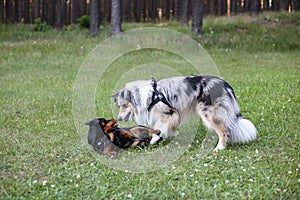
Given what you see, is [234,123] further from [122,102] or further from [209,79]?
[122,102]

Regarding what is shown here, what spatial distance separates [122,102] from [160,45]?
921cm

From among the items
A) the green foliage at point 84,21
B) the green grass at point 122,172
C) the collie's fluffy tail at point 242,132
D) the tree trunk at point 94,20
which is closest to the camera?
the green grass at point 122,172

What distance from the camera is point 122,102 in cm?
538

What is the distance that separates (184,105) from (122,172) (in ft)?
4.54

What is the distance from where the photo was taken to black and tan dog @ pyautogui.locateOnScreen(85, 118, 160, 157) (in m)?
5.01

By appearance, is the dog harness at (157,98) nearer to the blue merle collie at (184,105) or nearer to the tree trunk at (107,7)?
the blue merle collie at (184,105)

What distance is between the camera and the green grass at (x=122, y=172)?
3.93 metres

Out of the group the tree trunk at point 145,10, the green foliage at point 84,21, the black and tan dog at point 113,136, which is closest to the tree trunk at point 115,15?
the green foliage at point 84,21

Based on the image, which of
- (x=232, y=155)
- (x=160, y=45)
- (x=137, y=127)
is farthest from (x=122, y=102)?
(x=160, y=45)

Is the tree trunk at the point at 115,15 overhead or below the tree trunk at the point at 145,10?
below

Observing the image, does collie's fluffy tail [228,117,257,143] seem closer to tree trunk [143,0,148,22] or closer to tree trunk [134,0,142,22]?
tree trunk [134,0,142,22]

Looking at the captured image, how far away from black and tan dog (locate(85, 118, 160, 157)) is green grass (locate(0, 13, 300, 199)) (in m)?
0.24

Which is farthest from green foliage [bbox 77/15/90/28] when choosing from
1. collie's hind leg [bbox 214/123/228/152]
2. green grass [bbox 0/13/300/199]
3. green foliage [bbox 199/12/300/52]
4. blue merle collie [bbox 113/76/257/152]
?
collie's hind leg [bbox 214/123/228/152]

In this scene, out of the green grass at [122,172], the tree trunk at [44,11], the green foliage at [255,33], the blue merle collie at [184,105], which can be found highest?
the tree trunk at [44,11]
